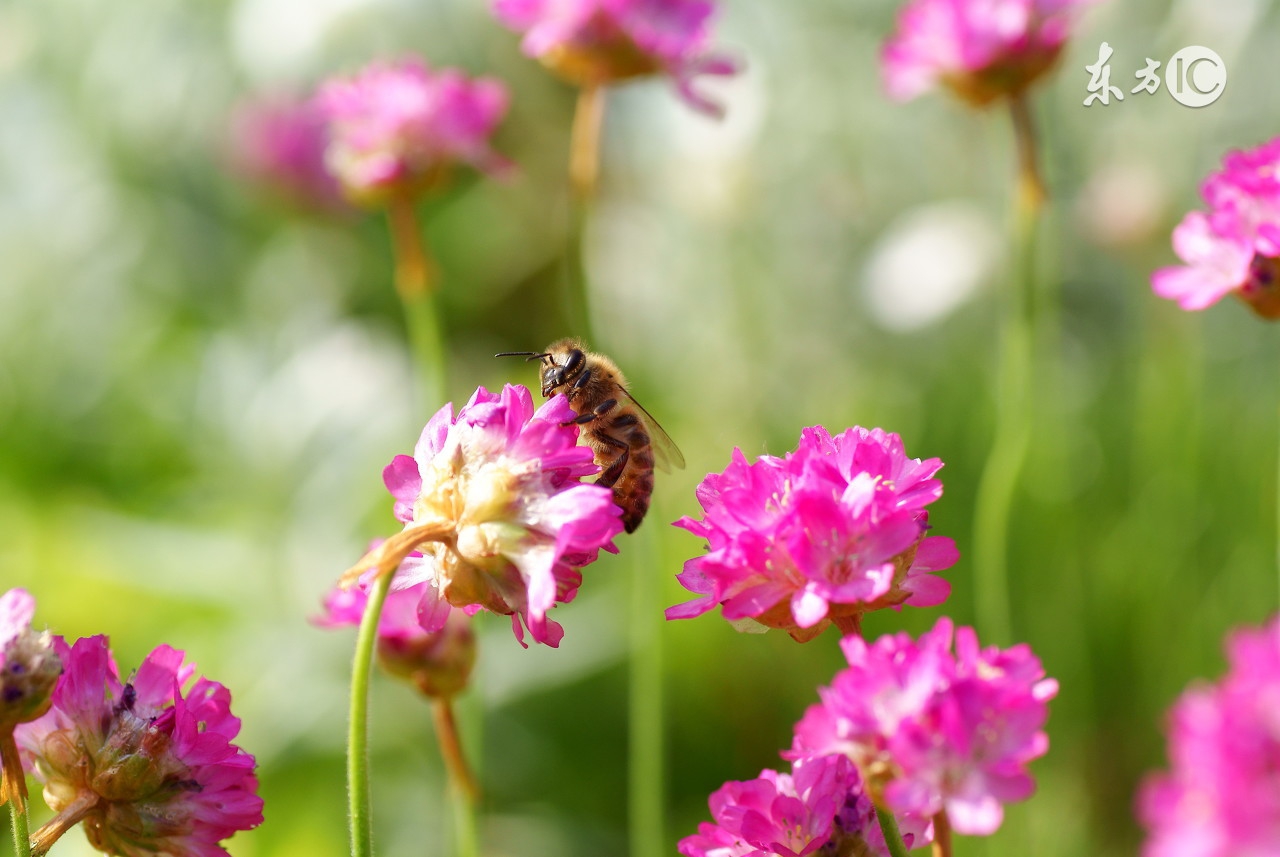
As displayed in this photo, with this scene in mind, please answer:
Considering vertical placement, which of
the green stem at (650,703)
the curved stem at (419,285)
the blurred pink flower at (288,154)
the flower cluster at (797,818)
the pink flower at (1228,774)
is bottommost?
the pink flower at (1228,774)

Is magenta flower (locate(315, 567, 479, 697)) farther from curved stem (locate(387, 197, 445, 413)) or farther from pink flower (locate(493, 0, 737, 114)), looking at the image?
pink flower (locate(493, 0, 737, 114))

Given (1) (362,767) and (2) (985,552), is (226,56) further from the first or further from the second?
(1) (362,767)

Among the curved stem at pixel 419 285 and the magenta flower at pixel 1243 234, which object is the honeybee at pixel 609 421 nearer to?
the curved stem at pixel 419 285

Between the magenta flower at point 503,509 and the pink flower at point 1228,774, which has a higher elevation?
the magenta flower at point 503,509

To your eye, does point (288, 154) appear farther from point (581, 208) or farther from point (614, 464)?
point (614, 464)

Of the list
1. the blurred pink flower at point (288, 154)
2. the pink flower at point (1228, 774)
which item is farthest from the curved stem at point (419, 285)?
the blurred pink flower at point (288, 154)

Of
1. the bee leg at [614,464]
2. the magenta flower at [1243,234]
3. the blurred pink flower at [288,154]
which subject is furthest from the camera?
the blurred pink flower at [288,154]

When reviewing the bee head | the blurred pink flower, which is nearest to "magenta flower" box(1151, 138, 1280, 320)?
the bee head

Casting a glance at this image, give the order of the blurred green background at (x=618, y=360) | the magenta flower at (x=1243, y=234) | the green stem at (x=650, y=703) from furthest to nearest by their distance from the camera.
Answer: the blurred green background at (x=618, y=360) → the green stem at (x=650, y=703) → the magenta flower at (x=1243, y=234)
